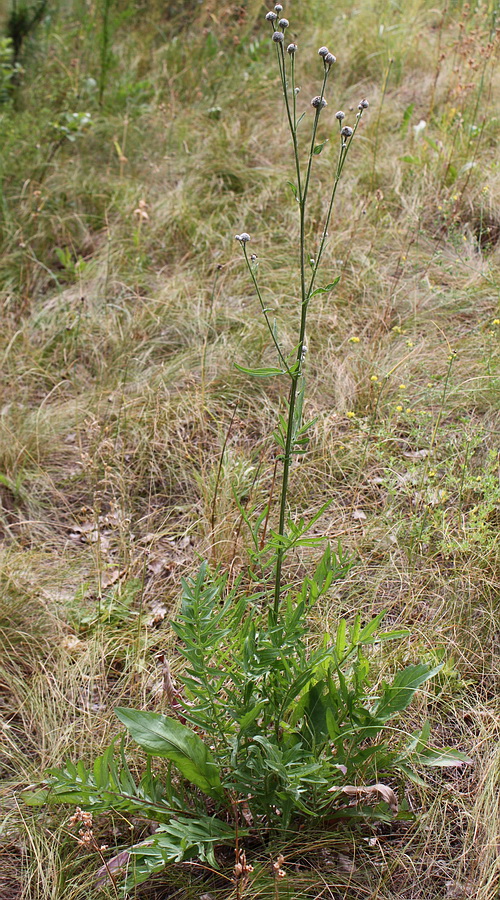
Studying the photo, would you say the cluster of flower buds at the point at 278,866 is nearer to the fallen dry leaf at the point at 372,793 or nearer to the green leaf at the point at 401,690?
the fallen dry leaf at the point at 372,793

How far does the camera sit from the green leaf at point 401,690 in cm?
172

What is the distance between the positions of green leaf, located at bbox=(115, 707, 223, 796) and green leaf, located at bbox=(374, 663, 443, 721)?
16.2 inches

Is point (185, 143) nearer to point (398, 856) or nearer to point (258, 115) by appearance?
point (258, 115)

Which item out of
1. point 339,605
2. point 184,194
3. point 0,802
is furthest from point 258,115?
point 0,802

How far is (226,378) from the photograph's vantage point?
3.26m

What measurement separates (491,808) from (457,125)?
3.79m

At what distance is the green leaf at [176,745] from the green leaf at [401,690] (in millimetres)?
412

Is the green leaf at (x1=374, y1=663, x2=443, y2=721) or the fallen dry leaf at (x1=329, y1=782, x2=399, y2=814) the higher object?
the green leaf at (x1=374, y1=663, x2=443, y2=721)

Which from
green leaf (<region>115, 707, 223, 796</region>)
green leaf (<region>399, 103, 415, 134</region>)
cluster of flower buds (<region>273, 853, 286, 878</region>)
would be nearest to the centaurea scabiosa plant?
green leaf (<region>115, 707, 223, 796</region>)

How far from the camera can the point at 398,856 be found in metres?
1.75

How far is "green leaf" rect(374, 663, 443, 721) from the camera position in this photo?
1722mm

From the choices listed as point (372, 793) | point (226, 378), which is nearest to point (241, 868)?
point (372, 793)

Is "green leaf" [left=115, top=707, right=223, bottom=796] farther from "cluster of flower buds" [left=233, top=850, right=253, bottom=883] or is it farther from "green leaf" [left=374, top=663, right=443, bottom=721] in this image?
"green leaf" [left=374, top=663, right=443, bottom=721]

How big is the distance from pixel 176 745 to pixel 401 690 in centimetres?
54
